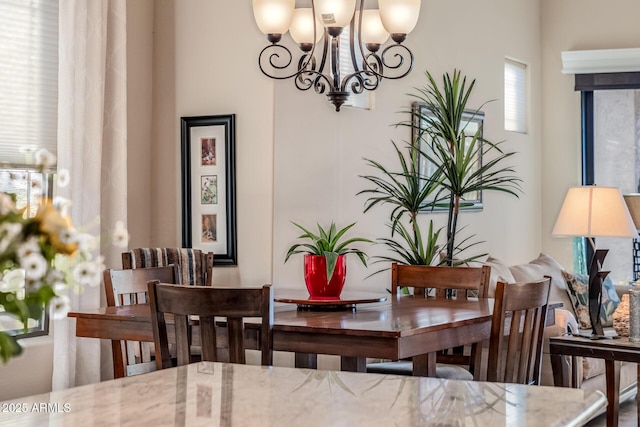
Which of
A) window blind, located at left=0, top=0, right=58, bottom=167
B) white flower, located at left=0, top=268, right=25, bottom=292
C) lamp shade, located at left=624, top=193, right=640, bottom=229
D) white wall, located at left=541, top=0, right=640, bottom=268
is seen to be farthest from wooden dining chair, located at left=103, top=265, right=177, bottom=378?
white wall, located at left=541, top=0, right=640, bottom=268

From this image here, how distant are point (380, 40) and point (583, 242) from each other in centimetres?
377

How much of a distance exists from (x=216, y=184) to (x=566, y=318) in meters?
2.08

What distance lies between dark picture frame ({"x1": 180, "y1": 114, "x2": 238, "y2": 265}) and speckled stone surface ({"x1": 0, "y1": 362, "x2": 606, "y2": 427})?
3312mm

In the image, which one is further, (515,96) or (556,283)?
(515,96)

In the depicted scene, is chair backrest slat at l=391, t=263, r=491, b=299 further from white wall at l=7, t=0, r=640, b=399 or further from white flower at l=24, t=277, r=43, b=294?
white flower at l=24, t=277, r=43, b=294

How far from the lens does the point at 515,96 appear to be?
23.7ft

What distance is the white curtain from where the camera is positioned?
4.43m

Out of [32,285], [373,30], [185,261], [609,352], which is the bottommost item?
[609,352]

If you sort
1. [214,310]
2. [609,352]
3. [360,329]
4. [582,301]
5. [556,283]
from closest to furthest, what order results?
1. [214,310]
2. [360,329]
3. [609,352]
4. [582,301]
5. [556,283]

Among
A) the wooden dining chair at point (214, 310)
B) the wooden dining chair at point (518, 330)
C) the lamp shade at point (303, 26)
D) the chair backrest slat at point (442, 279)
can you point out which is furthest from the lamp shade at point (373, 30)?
the wooden dining chair at point (214, 310)

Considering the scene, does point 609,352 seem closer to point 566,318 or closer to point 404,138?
point 566,318

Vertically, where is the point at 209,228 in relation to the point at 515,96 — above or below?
below

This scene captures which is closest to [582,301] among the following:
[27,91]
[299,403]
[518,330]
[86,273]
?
[518,330]

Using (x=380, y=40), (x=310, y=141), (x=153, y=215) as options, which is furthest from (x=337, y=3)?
(x=153, y=215)
